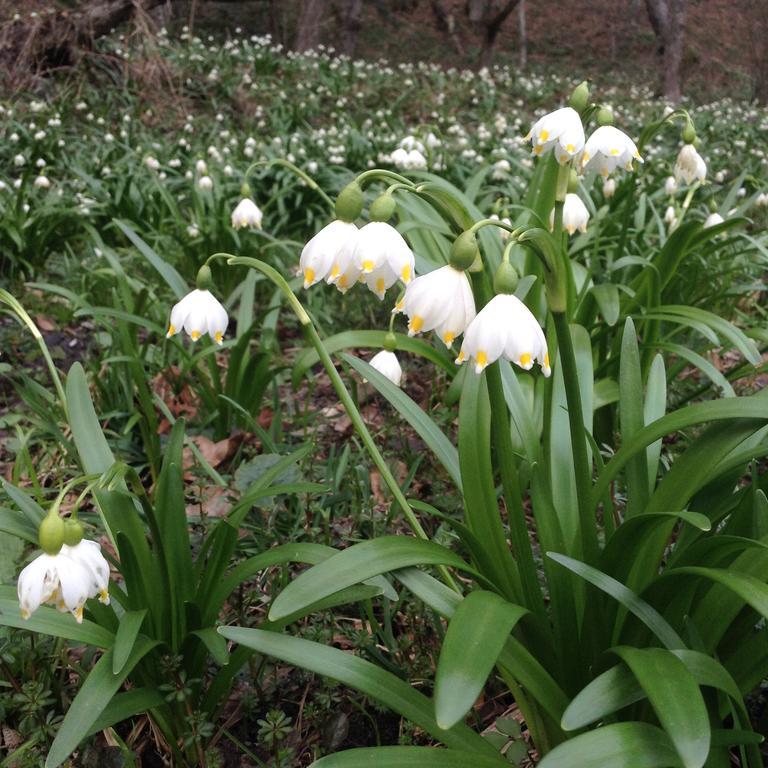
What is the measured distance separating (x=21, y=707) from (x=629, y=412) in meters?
1.35

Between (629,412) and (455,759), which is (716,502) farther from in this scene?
(455,759)

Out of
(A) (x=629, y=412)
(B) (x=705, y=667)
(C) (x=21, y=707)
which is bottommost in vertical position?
(C) (x=21, y=707)

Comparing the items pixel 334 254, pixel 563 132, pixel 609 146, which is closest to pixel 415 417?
pixel 334 254

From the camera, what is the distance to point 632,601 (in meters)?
1.32

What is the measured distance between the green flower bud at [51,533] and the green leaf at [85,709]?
246mm

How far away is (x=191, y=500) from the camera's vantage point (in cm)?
233

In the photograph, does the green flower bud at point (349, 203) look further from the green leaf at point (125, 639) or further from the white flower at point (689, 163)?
the white flower at point (689, 163)

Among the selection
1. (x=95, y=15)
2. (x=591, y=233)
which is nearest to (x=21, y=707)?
(x=591, y=233)

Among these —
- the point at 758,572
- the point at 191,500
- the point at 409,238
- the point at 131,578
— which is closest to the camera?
the point at 758,572

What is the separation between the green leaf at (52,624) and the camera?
4.57 ft

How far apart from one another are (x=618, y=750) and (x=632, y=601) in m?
0.26

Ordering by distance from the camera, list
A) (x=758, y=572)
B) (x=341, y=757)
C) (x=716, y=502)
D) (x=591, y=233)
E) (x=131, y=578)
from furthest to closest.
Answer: (x=591, y=233) < (x=716, y=502) < (x=131, y=578) < (x=758, y=572) < (x=341, y=757)

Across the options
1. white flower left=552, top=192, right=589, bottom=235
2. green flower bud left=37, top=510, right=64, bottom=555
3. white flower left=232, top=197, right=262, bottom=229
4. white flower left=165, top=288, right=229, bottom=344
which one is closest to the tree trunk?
white flower left=232, top=197, right=262, bottom=229

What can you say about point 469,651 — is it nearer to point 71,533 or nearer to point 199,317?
point 71,533
